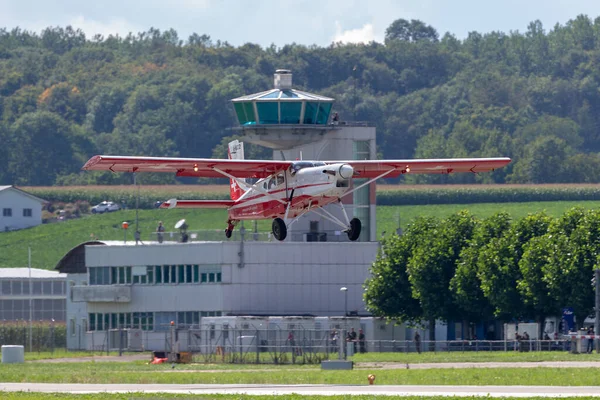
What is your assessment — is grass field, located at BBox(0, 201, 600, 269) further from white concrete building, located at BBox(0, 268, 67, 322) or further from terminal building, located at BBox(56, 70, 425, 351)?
terminal building, located at BBox(56, 70, 425, 351)

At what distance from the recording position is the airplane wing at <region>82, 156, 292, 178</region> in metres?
46.9

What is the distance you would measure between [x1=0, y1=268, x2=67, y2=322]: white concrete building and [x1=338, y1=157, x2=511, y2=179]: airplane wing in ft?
167

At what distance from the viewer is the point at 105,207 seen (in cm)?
14562

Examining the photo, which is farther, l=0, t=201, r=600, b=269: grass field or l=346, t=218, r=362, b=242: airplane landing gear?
l=0, t=201, r=600, b=269: grass field

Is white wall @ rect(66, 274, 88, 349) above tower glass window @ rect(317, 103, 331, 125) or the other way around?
the other way around

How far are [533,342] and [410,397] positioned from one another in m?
24.1

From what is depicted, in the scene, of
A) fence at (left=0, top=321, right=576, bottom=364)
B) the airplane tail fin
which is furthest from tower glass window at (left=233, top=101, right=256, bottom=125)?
the airplane tail fin

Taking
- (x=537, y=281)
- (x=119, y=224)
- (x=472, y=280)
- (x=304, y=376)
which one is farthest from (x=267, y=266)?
(x=119, y=224)

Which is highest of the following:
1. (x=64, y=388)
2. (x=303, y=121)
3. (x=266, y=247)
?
(x=303, y=121)

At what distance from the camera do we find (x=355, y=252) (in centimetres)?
8156

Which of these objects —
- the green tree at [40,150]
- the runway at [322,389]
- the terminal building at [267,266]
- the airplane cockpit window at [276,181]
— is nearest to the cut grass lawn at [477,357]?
the runway at [322,389]

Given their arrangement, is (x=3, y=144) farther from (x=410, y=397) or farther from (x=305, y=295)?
(x=410, y=397)

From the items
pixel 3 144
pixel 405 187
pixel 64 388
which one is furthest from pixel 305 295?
pixel 3 144

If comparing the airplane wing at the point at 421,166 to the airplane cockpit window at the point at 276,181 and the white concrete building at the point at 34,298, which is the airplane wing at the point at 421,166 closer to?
the airplane cockpit window at the point at 276,181
